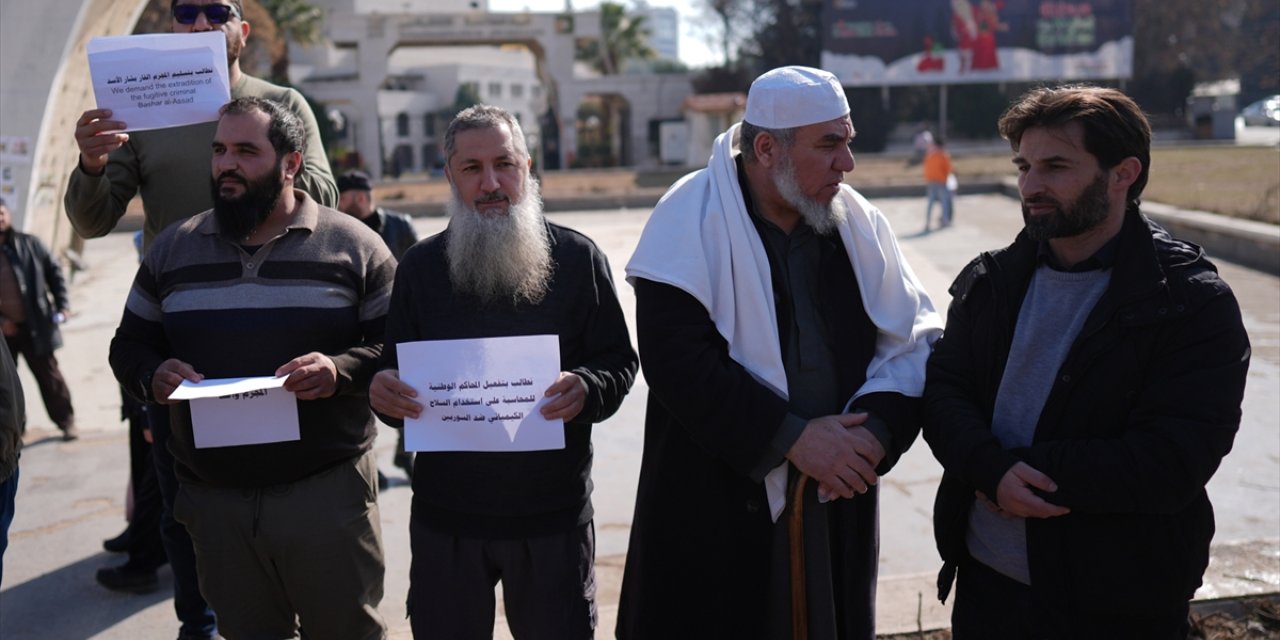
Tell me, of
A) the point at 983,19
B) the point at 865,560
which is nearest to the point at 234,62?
the point at 865,560

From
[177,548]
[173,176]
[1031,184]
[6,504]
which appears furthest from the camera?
[177,548]

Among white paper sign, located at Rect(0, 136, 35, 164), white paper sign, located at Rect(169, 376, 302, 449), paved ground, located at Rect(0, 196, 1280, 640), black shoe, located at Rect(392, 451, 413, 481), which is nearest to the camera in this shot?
white paper sign, located at Rect(169, 376, 302, 449)

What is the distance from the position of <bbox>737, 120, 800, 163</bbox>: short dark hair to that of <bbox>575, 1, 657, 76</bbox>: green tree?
2569 inches

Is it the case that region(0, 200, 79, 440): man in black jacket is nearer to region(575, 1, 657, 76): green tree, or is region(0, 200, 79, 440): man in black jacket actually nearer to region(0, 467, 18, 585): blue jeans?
region(0, 467, 18, 585): blue jeans

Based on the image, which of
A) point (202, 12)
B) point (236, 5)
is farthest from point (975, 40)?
point (202, 12)

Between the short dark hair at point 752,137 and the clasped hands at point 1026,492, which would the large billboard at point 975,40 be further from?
the clasped hands at point 1026,492

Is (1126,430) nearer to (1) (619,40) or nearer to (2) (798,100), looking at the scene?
(2) (798,100)

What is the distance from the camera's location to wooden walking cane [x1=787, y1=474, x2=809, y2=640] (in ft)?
9.60

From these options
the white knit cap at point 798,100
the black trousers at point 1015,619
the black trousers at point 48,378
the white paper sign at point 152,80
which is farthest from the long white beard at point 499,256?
the black trousers at point 48,378

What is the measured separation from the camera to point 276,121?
3.28 metres

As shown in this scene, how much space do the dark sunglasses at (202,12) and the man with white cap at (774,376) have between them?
5.59ft

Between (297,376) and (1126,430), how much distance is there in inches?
84.2

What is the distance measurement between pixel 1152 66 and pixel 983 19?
984cm

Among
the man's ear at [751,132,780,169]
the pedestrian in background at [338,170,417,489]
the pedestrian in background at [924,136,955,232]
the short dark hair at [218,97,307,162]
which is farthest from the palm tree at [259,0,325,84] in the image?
the man's ear at [751,132,780,169]
